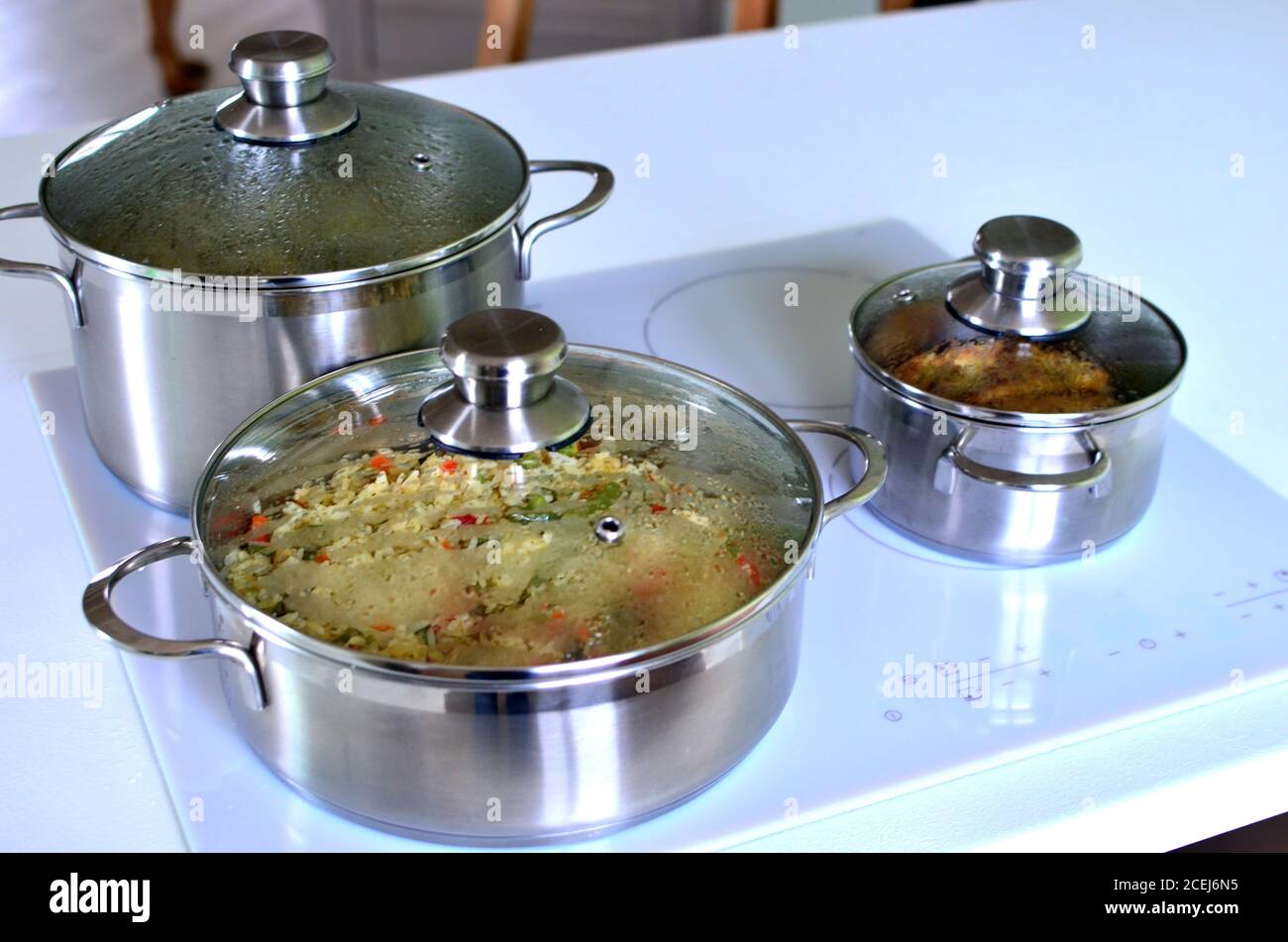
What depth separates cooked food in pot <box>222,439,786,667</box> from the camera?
64cm

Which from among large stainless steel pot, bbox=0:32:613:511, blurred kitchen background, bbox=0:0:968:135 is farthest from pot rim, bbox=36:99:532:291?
blurred kitchen background, bbox=0:0:968:135

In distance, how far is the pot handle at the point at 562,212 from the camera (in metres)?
0.93

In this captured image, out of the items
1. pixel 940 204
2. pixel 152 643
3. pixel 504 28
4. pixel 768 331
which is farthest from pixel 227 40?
pixel 152 643

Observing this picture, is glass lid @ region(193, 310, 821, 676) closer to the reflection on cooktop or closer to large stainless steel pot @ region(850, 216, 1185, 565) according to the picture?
large stainless steel pot @ region(850, 216, 1185, 565)

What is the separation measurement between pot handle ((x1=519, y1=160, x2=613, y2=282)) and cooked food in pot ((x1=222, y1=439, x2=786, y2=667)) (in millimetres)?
245

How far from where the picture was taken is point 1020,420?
81 centimetres

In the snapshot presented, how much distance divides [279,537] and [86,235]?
0.86 ft

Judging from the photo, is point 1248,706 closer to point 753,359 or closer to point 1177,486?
point 1177,486

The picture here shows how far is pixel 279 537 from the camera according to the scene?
2.27ft

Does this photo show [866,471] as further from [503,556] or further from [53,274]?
[53,274]

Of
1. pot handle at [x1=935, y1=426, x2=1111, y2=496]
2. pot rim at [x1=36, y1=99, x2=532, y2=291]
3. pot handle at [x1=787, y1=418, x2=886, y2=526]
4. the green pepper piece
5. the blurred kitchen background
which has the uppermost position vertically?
pot rim at [x1=36, y1=99, x2=532, y2=291]

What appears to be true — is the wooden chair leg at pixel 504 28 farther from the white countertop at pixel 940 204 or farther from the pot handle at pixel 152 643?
the pot handle at pixel 152 643

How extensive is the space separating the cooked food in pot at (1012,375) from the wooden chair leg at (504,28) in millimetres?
1112
